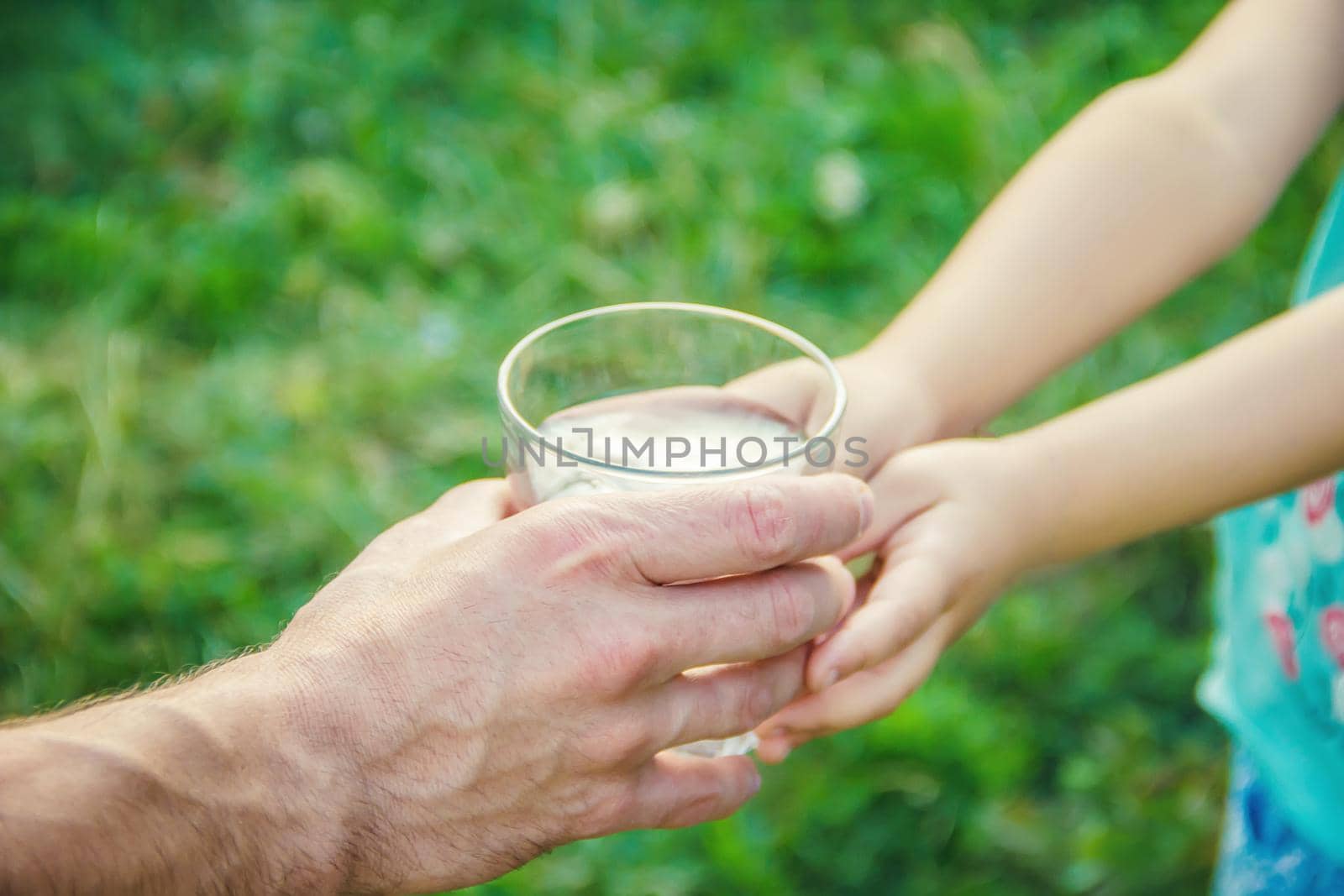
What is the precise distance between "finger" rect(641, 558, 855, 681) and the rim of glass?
115 mm

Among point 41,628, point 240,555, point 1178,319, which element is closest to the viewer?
point 41,628

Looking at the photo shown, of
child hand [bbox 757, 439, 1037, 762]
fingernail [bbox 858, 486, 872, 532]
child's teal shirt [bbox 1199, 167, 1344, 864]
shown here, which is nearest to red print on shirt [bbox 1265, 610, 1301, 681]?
child's teal shirt [bbox 1199, 167, 1344, 864]

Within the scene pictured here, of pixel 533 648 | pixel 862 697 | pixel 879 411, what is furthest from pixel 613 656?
pixel 879 411

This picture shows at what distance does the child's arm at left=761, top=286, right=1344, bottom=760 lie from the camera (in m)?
1.32

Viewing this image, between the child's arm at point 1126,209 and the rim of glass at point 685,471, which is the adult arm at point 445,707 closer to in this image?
the rim of glass at point 685,471

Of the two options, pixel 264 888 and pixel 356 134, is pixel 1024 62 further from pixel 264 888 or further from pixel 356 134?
pixel 264 888

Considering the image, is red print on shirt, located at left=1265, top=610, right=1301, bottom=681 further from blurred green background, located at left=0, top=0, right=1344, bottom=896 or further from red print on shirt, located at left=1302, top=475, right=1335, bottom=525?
blurred green background, located at left=0, top=0, right=1344, bottom=896

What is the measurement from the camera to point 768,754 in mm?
1444

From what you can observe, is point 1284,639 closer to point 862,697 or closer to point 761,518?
point 862,697

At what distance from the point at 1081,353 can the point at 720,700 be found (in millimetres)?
783

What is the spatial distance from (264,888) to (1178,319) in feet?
8.24

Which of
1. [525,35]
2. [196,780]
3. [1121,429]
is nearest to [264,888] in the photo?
[196,780]

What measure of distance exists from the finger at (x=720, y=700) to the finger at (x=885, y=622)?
1.5 inches

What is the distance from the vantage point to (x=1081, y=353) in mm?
1663
